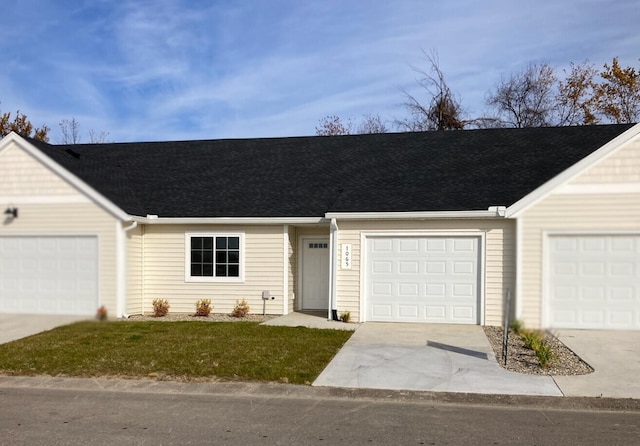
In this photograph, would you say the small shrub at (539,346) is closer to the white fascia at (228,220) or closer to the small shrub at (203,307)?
the white fascia at (228,220)

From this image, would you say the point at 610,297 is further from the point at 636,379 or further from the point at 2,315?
the point at 2,315

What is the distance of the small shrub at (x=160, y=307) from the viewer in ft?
52.0

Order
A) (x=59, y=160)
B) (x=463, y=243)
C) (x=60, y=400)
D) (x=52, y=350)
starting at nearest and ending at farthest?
1. (x=60, y=400)
2. (x=52, y=350)
3. (x=463, y=243)
4. (x=59, y=160)

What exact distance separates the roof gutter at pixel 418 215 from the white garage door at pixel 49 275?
19.9 feet

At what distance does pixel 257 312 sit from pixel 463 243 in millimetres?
5652

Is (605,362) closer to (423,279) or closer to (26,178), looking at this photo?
(423,279)

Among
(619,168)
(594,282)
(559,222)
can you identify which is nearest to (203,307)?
(559,222)

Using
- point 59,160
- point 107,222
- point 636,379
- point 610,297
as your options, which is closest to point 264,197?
point 107,222

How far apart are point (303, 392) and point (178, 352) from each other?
3248 millimetres

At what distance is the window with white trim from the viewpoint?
1611 centimetres

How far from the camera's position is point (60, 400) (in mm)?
7754

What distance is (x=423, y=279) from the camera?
14289 mm

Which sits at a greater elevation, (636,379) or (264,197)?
(264,197)

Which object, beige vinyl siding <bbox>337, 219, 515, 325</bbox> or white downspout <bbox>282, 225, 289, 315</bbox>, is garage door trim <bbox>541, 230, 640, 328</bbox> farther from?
white downspout <bbox>282, 225, 289, 315</bbox>
